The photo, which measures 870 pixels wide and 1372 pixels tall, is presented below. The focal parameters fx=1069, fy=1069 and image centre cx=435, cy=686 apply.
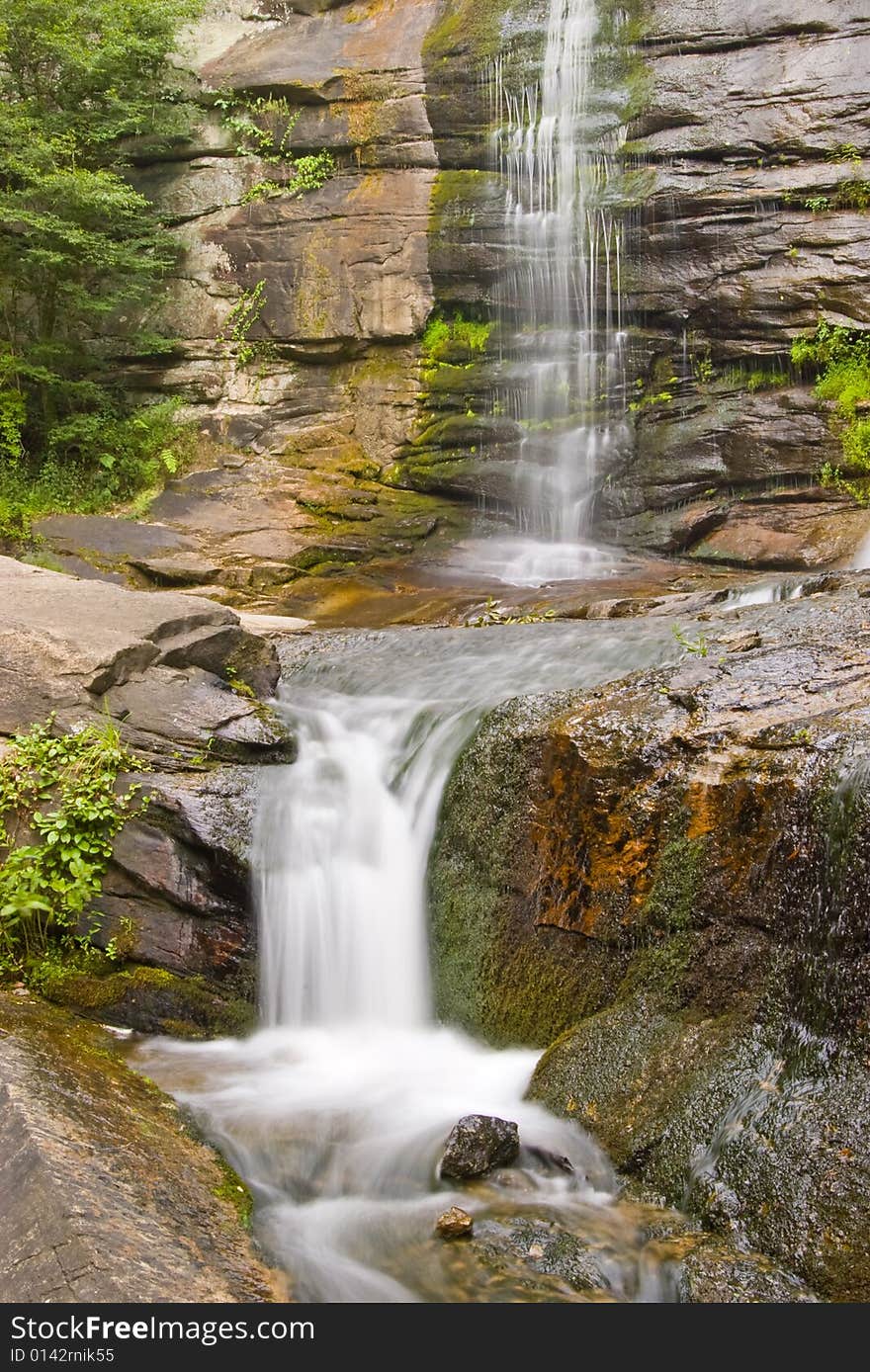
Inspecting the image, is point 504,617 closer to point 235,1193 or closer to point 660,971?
point 660,971

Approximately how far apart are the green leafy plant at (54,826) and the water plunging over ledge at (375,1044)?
2.81ft

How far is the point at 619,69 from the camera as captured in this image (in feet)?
49.2

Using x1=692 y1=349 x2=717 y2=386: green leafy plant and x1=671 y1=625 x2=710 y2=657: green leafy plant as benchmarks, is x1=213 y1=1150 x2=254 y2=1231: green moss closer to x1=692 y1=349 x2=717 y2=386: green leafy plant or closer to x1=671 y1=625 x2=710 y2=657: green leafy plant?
x1=671 y1=625 x2=710 y2=657: green leafy plant

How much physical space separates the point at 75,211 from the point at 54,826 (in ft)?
39.7

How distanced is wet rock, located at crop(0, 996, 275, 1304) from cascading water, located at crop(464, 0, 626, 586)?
10.4m

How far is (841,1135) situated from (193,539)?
36.7 feet

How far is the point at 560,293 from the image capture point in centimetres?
1488

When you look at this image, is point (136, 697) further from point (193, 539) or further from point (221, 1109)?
point (193, 539)

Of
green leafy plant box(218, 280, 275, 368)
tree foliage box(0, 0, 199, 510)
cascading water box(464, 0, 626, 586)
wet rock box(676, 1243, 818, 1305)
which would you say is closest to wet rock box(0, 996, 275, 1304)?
wet rock box(676, 1243, 818, 1305)

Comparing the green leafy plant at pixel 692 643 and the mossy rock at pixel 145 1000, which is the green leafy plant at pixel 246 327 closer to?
the green leafy plant at pixel 692 643

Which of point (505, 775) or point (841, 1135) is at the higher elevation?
point (505, 775)

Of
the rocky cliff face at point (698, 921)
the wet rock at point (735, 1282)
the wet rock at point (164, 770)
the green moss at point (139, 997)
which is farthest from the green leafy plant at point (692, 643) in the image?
the wet rock at point (735, 1282)

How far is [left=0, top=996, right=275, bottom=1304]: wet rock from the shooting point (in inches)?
124
